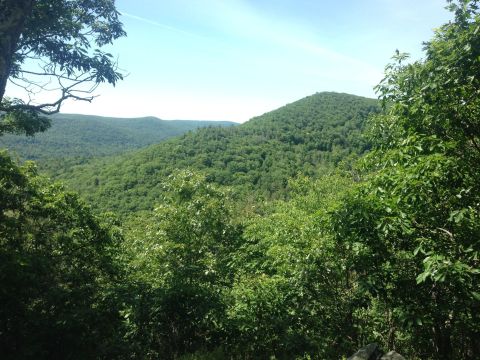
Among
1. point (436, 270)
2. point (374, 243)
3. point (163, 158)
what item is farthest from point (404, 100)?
point (163, 158)

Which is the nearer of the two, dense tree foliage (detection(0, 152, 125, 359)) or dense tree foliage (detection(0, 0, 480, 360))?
dense tree foliage (detection(0, 0, 480, 360))

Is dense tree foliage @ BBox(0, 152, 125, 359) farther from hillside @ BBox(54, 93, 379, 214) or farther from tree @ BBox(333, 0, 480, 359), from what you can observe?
hillside @ BBox(54, 93, 379, 214)

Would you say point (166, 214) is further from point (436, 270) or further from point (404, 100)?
point (436, 270)

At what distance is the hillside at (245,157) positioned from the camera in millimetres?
82812

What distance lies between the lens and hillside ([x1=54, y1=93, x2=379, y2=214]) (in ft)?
272

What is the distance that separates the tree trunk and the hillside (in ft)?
201

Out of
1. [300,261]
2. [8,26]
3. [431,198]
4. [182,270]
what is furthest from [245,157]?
[8,26]

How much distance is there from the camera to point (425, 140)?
557 cm

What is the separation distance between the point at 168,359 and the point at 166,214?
6.51 metres

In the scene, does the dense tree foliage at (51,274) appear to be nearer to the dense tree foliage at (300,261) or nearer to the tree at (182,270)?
the dense tree foliage at (300,261)

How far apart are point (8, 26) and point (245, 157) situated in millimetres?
102617

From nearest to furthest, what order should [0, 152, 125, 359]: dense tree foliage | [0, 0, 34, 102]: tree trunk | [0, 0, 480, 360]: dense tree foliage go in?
[0, 0, 34, 102]: tree trunk
[0, 0, 480, 360]: dense tree foliage
[0, 152, 125, 359]: dense tree foliage

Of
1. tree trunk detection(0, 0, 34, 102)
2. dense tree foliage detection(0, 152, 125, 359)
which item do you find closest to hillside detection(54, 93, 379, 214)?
dense tree foliage detection(0, 152, 125, 359)

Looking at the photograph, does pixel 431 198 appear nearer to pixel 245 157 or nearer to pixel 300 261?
pixel 300 261
